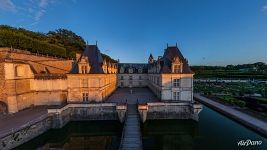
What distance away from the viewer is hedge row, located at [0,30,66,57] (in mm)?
27391

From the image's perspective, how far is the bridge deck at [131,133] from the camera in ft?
47.4

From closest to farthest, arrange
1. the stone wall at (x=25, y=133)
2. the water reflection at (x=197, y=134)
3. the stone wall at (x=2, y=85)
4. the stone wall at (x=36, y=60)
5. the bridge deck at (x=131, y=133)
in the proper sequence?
the bridge deck at (x=131, y=133), the stone wall at (x=25, y=133), the water reflection at (x=197, y=134), the stone wall at (x=2, y=85), the stone wall at (x=36, y=60)

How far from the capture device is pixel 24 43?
100ft

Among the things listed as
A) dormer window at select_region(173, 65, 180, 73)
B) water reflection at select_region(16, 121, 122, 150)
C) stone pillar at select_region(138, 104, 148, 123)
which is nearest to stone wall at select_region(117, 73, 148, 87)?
dormer window at select_region(173, 65, 180, 73)

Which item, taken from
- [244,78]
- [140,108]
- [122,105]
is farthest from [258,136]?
[244,78]

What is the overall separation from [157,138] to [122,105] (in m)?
6.33

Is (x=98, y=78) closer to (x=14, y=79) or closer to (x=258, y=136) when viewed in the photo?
(x=14, y=79)

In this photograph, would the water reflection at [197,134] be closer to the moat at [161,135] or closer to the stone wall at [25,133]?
the moat at [161,135]

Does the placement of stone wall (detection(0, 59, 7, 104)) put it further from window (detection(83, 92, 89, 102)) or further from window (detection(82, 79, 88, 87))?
window (detection(83, 92, 89, 102))

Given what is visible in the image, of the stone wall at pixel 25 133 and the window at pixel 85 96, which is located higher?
the window at pixel 85 96

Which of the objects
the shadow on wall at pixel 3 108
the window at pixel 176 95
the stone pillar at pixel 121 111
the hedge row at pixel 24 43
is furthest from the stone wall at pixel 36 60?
the window at pixel 176 95

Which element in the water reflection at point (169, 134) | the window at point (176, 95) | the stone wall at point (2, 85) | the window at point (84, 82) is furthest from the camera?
the window at point (84, 82)

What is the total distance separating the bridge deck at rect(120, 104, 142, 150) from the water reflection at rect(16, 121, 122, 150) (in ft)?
6.05

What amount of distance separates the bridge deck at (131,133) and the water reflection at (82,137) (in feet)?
6.05
